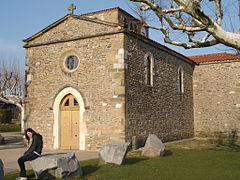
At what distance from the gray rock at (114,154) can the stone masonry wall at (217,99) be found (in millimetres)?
12272

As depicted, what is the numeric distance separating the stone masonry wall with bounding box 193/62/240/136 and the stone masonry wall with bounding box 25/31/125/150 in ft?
31.0

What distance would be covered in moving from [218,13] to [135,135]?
7.27 m

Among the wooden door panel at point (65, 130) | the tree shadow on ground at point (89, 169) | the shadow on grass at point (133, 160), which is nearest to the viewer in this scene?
the tree shadow on ground at point (89, 169)

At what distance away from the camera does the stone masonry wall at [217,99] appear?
64.2 ft

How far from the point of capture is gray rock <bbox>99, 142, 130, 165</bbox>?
919 centimetres

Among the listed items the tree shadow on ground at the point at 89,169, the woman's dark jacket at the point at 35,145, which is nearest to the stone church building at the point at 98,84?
the tree shadow on ground at the point at 89,169

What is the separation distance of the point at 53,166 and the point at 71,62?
825 cm

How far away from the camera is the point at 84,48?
14.2 metres

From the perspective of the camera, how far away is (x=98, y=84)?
13.6 meters

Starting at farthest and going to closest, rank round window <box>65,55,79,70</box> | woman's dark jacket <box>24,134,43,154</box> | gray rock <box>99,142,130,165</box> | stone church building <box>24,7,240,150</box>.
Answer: round window <box>65,55,79,70</box> < stone church building <box>24,7,240,150</box> < gray rock <box>99,142,130,165</box> < woman's dark jacket <box>24,134,43,154</box>

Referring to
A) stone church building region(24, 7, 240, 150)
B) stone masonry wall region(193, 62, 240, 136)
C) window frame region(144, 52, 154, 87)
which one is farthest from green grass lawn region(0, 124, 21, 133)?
window frame region(144, 52, 154, 87)

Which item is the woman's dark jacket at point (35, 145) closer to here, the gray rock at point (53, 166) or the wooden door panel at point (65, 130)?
the gray rock at point (53, 166)

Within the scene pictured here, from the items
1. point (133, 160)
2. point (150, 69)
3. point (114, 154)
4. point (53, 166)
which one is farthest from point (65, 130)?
point (53, 166)

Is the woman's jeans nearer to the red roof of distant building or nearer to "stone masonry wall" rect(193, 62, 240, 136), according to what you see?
"stone masonry wall" rect(193, 62, 240, 136)
